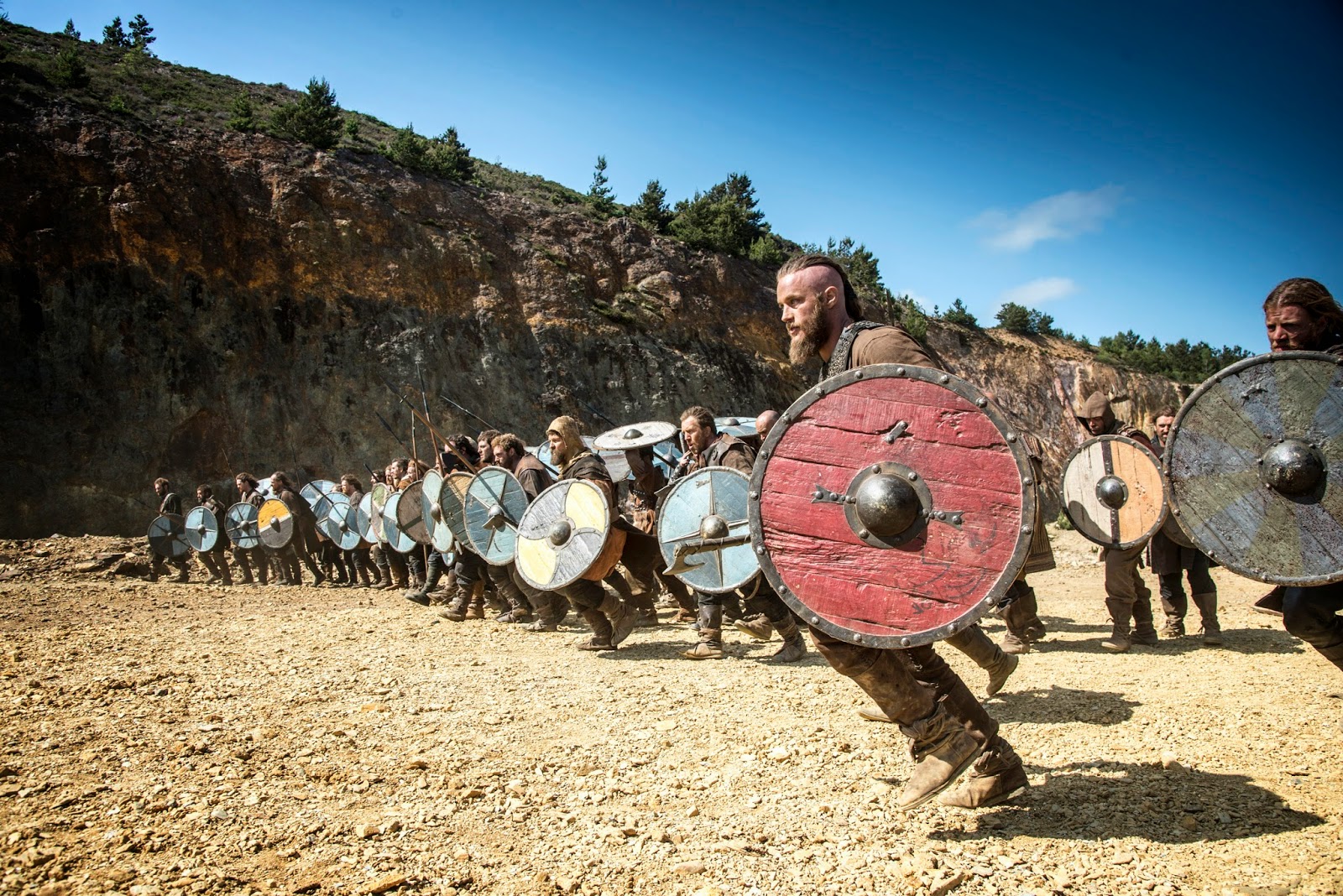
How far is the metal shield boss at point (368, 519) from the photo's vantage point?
1088 cm

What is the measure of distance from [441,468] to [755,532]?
690 centimetres

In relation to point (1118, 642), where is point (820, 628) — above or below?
above

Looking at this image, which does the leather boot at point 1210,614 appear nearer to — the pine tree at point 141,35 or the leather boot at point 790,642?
the leather boot at point 790,642

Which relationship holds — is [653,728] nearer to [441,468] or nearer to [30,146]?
[441,468]

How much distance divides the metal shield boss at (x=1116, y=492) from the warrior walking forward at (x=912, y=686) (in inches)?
127

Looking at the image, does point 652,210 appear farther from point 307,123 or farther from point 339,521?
point 339,521

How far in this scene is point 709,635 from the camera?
5.60m

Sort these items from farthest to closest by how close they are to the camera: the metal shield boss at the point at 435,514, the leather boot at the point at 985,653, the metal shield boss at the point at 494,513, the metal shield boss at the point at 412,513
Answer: the metal shield boss at the point at 412,513
the metal shield boss at the point at 435,514
the metal shield boss at the point at 494,513
the leather boot at the point at 985,653

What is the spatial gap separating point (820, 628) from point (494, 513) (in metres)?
5.01

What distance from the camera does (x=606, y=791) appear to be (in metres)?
2.78

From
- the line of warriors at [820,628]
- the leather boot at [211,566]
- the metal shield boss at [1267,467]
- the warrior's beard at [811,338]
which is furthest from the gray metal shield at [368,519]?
the metal shield boss at [1267,467]

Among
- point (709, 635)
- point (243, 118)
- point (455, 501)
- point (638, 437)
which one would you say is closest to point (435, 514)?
point (455, 501)

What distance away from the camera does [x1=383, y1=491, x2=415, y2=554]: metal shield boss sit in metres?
9.88

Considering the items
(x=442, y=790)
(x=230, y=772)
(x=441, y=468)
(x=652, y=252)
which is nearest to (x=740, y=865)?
(x=442, y=790)
